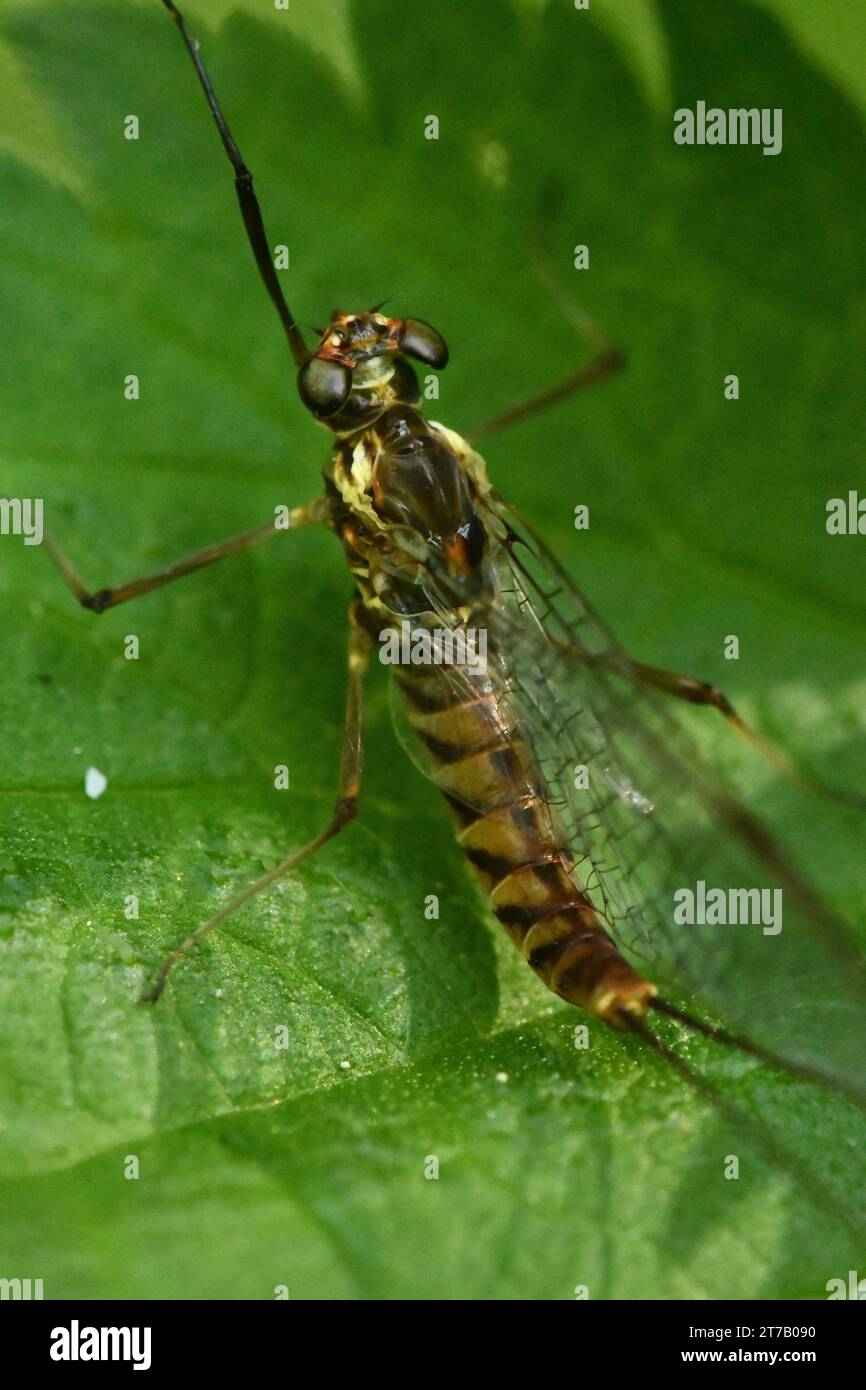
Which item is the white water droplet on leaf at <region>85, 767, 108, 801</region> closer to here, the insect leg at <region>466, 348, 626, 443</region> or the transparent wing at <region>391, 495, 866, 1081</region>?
the transparent wing at <region>391, 495, 866, 1081</region>

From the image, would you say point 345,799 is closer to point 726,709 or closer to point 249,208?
point 726,709

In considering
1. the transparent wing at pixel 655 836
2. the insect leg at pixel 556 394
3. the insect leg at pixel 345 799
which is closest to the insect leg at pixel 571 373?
the insect leg at pixel 556 394

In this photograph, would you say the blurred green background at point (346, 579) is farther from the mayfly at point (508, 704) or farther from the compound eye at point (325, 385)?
the compound eye at point (325, 385)

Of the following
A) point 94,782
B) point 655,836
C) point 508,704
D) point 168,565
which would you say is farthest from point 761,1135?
point 168,565

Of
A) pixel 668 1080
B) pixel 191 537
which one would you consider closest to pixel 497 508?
pixel 191 537

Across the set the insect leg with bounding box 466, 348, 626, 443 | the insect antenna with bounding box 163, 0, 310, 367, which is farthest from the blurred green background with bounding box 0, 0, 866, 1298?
the insect antenna with bounding box 163, 0, 310, 367
